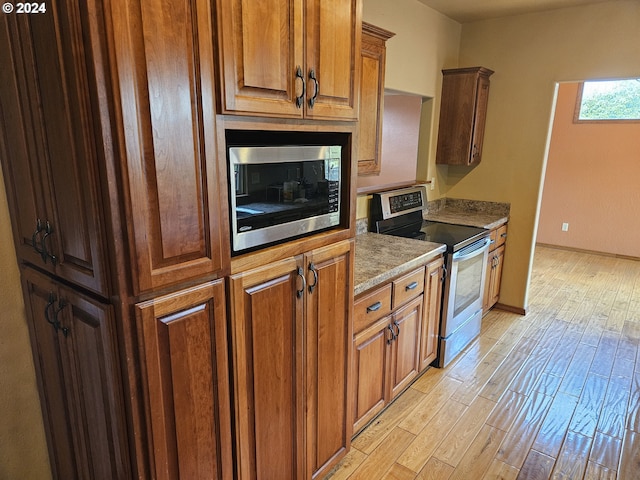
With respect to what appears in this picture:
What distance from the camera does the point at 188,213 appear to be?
43.4 inches

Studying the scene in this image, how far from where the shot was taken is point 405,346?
249 centimetres

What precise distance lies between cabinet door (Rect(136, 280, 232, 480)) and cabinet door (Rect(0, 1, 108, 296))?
0.19 metres

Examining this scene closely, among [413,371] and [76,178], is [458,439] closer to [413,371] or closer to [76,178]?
[413,371]

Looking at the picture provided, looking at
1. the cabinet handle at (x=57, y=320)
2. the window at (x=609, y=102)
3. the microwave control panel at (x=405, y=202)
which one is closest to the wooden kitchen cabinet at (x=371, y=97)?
the microwave control panel at (x=405, y=202)

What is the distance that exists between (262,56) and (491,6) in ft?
9.38

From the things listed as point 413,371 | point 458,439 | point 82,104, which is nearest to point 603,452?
point 458,439

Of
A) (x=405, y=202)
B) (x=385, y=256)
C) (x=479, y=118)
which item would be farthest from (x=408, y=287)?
(x=479, y=118)

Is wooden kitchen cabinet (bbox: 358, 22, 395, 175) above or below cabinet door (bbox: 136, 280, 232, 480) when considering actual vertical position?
above

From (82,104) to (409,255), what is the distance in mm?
1881

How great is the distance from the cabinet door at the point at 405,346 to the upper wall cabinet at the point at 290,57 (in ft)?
4.15

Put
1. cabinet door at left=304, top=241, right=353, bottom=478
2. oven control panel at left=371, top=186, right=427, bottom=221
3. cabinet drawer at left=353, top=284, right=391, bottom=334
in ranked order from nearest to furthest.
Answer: cabinet door at left=304, top=241, right=353, bottom=478 → cabinet drawer at left=353, top=284, right=391, bottom=334 → oven control panel at left=371, top=186, right=427, bottom=221

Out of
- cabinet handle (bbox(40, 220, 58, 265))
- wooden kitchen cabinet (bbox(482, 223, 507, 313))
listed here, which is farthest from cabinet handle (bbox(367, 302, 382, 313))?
wooden kitchen cabinet (bbox(482, 223, 507, 313))

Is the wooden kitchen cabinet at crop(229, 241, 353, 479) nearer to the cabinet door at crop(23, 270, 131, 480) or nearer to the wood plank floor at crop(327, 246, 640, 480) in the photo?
the cabinet door at crop(23, 270, 131, 480)

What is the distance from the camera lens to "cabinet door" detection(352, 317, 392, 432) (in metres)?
2.07
